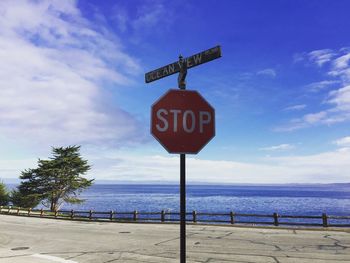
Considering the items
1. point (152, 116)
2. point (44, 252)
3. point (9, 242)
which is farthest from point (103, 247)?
point (152, 116)

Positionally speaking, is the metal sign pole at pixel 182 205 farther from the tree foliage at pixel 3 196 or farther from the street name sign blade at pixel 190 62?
the tree foliage at pixel 3 196

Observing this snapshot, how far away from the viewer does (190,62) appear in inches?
190

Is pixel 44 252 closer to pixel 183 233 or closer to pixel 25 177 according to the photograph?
pixel 183 233

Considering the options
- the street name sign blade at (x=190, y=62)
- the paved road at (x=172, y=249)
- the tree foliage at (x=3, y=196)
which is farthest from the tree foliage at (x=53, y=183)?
the street name sign blade at (x=190, y=62)

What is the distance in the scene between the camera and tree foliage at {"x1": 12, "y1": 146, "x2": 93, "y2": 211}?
53.2 m

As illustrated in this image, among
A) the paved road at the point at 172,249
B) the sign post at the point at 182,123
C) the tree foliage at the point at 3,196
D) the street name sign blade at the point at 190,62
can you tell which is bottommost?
the paved road at the point at 172,249

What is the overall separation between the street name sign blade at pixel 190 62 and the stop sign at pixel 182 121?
0.58m

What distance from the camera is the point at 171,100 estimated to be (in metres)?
4.30

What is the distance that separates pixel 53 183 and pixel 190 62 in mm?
53460

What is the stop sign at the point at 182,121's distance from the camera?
419 centimetres

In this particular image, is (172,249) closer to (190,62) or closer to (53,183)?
(190,62)

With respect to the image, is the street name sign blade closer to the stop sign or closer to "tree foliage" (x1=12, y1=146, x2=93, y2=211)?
the stop sign

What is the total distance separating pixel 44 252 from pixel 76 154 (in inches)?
1802

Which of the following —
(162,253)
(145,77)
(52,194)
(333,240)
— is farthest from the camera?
(52,194)
